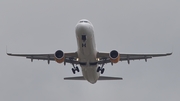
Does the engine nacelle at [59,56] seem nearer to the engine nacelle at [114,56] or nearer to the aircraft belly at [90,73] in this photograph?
the aircraft belly at [90,73]

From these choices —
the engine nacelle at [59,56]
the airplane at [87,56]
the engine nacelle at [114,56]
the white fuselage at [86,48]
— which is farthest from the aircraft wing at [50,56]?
the engine nacelle at [114,56]

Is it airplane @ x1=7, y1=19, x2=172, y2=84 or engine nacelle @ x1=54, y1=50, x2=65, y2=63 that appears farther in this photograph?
engine nacelle @ x1=54, y1=50, x2=65, y2=63

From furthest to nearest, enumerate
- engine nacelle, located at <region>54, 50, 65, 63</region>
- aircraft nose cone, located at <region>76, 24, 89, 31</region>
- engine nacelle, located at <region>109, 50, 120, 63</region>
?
engine nacelle, located at <region>109, 50, 120, 63</region> → engine nacelle, located at <region>54, 50, 65, 63</region> → aircraft nose cone, located at <region>76, 24, 89, 31</region>

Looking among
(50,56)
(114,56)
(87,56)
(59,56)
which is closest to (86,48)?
(87,56)

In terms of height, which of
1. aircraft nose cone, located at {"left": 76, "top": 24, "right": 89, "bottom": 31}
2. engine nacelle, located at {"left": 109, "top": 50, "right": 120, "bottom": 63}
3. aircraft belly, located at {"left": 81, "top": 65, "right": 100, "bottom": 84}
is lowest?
aircraft belly, located at {"left": 81, "top": 65, "right": 100, "bottom": 84}

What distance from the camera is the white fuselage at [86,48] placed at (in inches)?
1547

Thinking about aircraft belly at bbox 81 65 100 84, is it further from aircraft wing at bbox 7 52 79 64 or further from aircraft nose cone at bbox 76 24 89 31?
aircraft nose cone at bbox 76 24 89 31

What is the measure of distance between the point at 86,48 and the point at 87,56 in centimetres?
142

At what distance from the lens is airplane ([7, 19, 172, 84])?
39.6 metres

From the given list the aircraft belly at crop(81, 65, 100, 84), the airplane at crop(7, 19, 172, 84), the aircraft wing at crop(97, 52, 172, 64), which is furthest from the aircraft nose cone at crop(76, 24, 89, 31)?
the aircraft belly at crop(81, 65, 100, 84)

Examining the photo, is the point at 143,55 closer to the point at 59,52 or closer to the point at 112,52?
the point at 112,52

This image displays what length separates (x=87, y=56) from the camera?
4156 centimetres

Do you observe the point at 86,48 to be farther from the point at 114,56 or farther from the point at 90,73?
the point at 90,73

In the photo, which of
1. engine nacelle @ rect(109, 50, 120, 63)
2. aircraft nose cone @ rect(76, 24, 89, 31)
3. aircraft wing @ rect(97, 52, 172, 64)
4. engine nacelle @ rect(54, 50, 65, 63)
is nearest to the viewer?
aircraft nose cone @ rect(76, 24, 89, 31)
